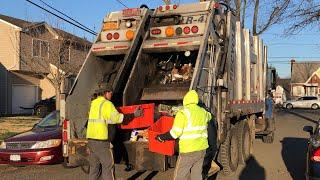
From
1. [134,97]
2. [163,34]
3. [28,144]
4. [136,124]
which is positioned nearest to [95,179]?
[136,124]

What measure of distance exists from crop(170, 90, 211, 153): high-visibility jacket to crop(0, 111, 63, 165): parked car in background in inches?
189

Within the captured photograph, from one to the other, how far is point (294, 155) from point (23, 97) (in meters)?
25.1

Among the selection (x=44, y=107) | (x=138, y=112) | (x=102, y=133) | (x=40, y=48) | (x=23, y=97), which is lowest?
(x=44, y=107)

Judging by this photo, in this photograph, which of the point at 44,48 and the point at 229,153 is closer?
the point at 229,153

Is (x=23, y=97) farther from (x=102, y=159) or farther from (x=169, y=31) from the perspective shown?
(x=102, y=159)

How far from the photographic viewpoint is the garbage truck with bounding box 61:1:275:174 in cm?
762

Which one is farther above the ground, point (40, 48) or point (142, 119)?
point (40, 48)

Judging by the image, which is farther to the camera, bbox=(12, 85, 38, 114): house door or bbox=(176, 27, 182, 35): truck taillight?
bbox=(12, 85, 38, 114): house door

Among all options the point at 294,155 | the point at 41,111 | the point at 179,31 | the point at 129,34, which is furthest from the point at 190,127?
the point at 41,111

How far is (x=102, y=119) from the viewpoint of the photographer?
7484 mm

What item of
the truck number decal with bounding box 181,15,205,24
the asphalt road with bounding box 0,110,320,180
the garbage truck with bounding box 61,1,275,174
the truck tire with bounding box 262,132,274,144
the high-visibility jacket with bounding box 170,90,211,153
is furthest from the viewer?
the truck tire with bounding box 262,132,274,144

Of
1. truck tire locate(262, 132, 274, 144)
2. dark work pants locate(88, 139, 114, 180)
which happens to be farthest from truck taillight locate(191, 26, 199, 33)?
truck tire locate(262, 132, 274, 144)

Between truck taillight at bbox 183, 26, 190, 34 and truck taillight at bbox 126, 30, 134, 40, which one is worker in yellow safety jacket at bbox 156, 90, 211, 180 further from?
truck taillight at bbox 126, 30, 134, 40

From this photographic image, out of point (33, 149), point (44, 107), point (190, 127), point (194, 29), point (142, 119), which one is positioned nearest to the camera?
point (190, 127)
